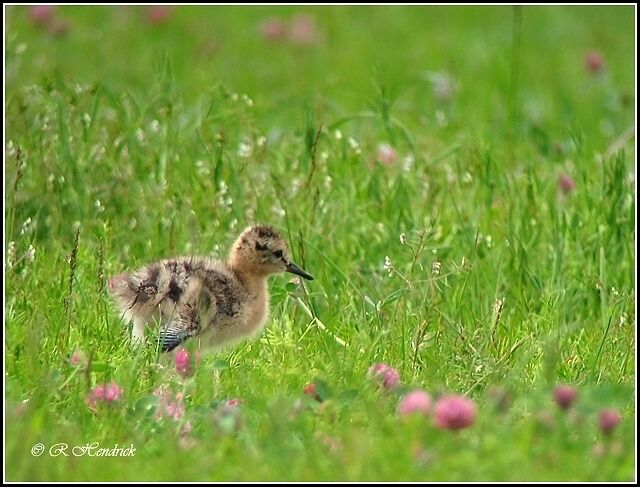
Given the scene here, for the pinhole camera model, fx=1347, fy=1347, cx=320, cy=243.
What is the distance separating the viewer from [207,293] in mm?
5289

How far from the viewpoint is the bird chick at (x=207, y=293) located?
514 centimetres

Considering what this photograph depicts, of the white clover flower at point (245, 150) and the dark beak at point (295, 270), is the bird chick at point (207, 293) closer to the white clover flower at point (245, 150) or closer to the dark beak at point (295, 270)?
the dark beak at point (295, 270)

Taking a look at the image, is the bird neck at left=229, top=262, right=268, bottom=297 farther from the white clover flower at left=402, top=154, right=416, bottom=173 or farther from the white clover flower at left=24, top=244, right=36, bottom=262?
the white clover flower at left=402, top=154, right=416, bottom=173

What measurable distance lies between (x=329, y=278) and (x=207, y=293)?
80 cm

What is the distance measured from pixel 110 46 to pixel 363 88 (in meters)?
2.20


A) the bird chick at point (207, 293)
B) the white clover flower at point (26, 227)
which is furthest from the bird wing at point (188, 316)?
the white clover flower at point (26, 227)

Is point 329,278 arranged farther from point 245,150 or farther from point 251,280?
point 245,150

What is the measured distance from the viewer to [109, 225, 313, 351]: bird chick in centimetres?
514

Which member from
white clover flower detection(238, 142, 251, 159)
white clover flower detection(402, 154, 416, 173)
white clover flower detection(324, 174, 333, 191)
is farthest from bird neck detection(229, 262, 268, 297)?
white clover flower detection(402, 154, 416, 173)

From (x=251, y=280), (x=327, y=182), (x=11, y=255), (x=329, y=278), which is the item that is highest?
(x=11, y=255)

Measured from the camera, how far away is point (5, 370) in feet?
14.9

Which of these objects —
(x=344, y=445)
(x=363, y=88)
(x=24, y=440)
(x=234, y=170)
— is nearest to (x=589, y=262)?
(x=234, y=170)

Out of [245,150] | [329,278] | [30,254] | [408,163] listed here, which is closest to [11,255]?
[30,254]

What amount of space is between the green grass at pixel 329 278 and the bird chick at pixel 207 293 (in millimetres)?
95
